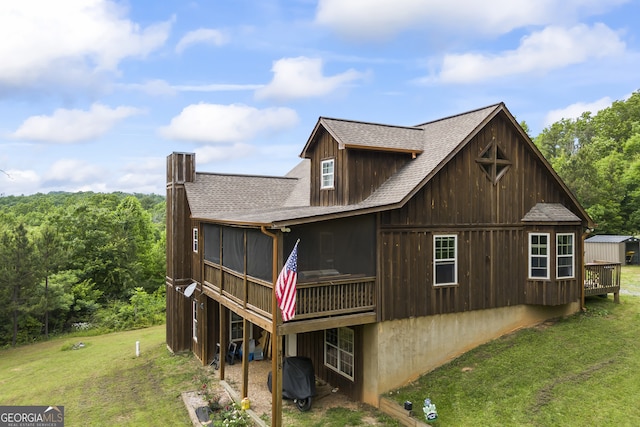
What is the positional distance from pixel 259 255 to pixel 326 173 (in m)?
4.38

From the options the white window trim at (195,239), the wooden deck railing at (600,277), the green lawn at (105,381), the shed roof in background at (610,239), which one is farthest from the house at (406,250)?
the shed roof in background at (610,239)

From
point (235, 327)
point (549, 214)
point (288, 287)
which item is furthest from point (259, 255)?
point (549, 214)

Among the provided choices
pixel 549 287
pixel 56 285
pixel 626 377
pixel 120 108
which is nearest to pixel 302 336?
pixel 549 287

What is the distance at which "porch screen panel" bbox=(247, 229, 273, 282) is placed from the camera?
11117 millimetres

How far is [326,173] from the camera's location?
1457 centimetres

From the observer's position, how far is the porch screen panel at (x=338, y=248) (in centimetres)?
1132

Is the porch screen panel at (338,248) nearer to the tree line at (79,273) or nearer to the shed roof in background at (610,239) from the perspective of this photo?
the shed roof in background at (610,239)

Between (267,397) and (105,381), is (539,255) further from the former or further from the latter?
(105,381)

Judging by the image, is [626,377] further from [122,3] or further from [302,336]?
[122,3]

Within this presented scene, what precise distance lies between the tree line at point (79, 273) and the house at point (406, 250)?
16.0 metres

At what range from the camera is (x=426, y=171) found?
1243 cm

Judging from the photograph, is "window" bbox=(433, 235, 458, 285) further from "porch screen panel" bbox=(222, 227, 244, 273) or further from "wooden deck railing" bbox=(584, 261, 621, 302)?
"wooden deck railing" bbox=(584, 261, 621, 302)

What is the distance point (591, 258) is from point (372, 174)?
20656mm

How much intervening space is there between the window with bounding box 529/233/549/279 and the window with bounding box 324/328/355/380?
6.57 meters
